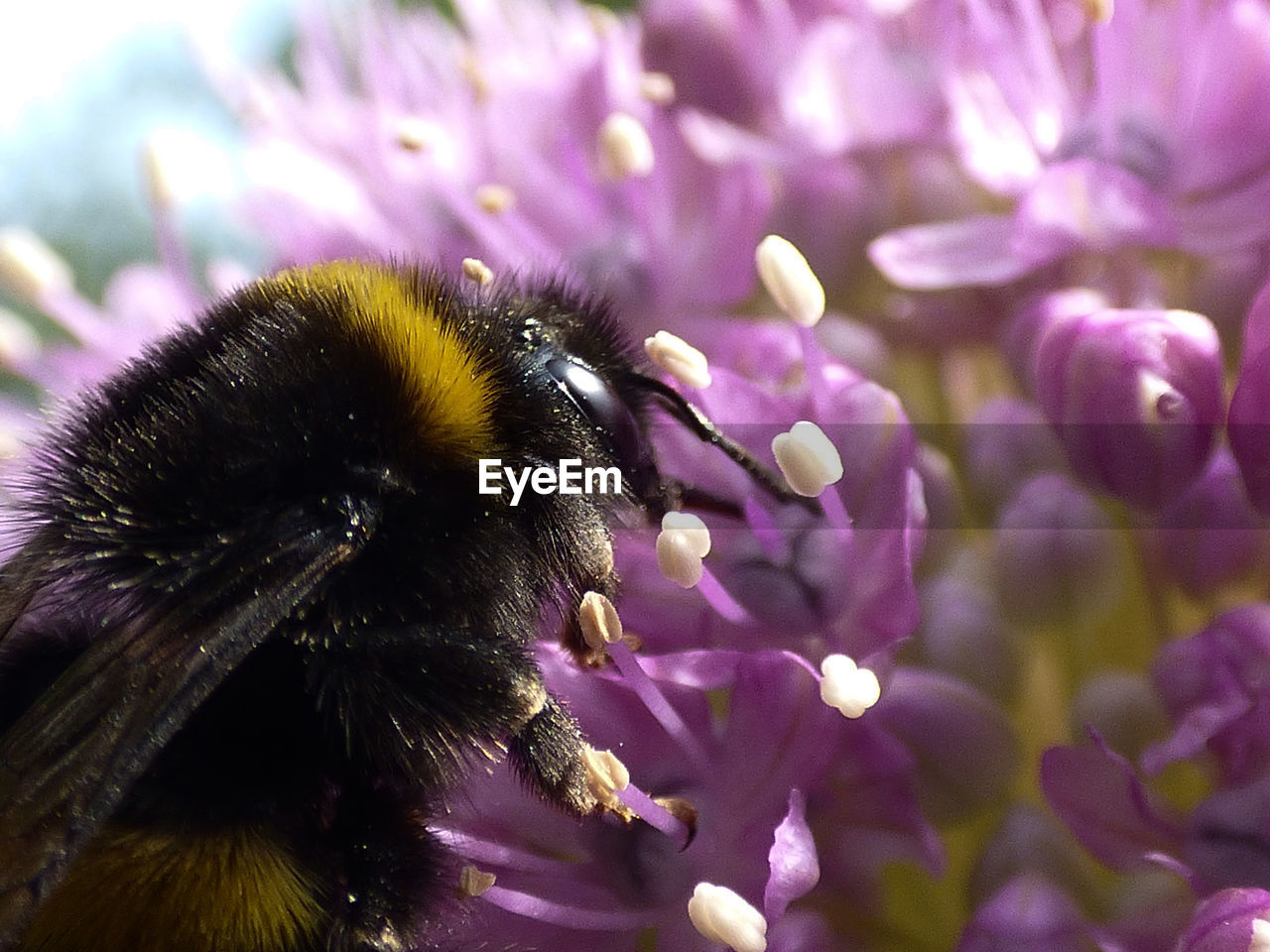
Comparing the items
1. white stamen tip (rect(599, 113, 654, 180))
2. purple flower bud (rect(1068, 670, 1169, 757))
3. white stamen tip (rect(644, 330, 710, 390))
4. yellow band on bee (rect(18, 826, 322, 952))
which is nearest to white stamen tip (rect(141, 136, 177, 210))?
white stamen tip (rect(599, 113, 654, 180))

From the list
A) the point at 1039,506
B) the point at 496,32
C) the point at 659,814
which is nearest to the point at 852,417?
the point at 1039,506

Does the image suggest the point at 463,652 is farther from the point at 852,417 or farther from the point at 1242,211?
the point at 1242,211

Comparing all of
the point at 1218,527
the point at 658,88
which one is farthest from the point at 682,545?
the point at 658,88

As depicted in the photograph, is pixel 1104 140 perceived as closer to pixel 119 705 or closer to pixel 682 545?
pixel 682 545

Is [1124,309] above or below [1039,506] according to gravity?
above

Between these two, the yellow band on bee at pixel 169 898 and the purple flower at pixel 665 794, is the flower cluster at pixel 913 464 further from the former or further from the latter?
the yellow band on bee at pixel 169 898

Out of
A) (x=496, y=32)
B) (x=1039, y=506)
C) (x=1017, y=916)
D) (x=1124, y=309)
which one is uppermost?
(x=496, y=32)
